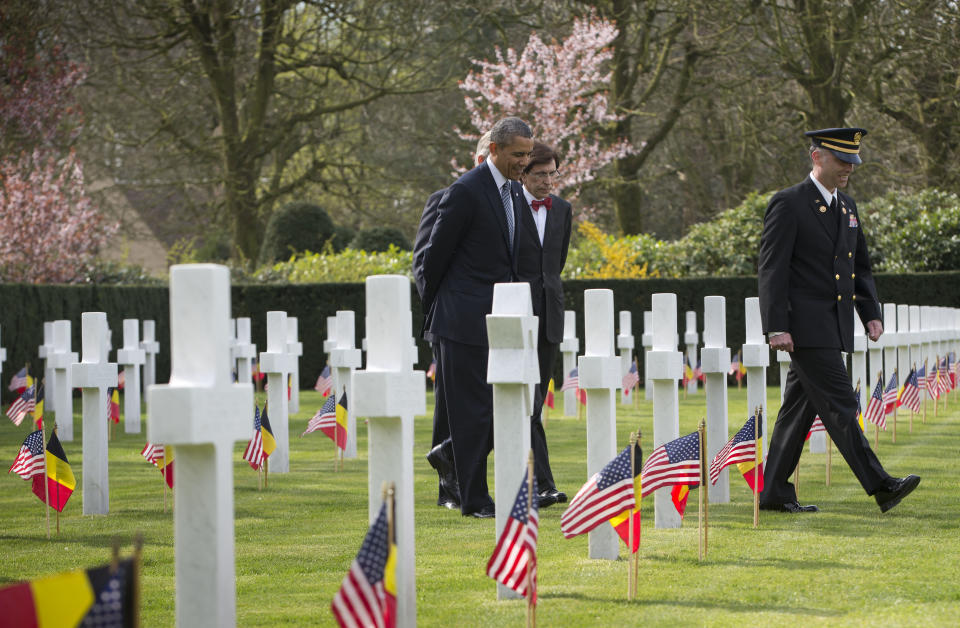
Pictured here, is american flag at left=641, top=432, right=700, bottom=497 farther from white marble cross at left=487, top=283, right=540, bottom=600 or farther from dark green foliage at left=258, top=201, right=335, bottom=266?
dark green foliage at left=258, top=201, right=335, bottom=266

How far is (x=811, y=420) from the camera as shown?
24.0ft

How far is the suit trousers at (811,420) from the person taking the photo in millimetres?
6836

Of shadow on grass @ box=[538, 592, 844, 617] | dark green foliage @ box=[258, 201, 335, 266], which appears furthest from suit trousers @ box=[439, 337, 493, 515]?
dark green foliage @ box=[258, 201, 335, 266]

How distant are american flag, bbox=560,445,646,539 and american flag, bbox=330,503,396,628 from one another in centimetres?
136

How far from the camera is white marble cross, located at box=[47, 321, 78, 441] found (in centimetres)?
1167

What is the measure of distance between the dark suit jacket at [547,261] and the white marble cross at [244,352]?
24.2 ft

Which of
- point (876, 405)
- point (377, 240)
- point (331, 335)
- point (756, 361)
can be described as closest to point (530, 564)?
point (756, 361)

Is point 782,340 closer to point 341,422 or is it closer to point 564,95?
point 341,422

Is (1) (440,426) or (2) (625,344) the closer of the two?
(1) (440,426)

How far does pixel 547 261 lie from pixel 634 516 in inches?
109

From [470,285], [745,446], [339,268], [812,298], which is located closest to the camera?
[745,446]

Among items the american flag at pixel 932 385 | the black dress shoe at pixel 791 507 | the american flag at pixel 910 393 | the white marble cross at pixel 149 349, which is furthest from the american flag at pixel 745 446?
the white marble cross at pixel 149 349

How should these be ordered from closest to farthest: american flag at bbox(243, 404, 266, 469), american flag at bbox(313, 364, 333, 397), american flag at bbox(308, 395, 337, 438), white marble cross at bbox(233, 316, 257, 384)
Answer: american flag at bbox(243, 404, 266, 469)
american flag at bbox(308, 395, 337, 438)
american flag at bbox(313, 364, 333, 397)
white marble cross at bbox(233, 316, 257, 384)

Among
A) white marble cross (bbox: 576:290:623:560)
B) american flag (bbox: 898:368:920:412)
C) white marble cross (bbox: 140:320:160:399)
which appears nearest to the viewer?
white marble cross (bbox: 576:290:623:560)
